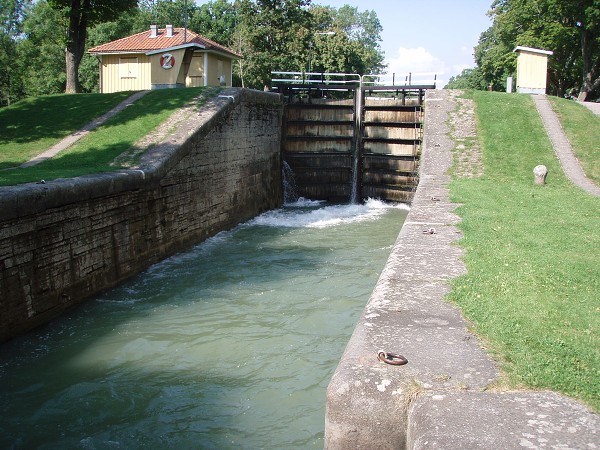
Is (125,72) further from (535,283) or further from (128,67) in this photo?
(535,283)

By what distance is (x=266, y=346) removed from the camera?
6.47m

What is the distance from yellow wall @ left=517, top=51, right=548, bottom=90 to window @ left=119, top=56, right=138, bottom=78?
13436 mm

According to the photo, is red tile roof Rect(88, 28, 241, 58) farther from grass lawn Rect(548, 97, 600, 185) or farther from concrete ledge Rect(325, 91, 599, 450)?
concrete ledge Rect(325, 91, 599, 450)

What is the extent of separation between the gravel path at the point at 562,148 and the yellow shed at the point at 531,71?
201 cm

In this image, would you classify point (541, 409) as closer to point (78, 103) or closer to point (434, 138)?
point (434, 138)

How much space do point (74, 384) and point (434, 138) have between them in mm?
12106

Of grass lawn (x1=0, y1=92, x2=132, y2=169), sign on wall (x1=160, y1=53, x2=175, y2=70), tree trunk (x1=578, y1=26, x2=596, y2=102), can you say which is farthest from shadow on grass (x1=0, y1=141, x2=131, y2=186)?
tree trunk (x1=578, y1=26, x2=596, y2=102)

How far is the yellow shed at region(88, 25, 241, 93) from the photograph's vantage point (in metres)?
17.5

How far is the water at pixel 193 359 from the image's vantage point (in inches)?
191

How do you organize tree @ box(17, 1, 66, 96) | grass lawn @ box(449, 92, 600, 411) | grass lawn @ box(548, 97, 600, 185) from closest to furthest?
grass lawn @ box(449, 92, 600, 411) → grass lawn @ box(548, 97, 600, 185) → tree @ box(17, 1, 66, 96)

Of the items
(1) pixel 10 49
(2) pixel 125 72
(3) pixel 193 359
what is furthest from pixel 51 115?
(1) pixel 10 49

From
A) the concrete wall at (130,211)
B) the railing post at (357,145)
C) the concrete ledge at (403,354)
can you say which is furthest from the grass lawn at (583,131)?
the concrete ledge at (403,354)

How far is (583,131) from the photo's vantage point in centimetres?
1606

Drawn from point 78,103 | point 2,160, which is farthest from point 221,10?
point 2,160
